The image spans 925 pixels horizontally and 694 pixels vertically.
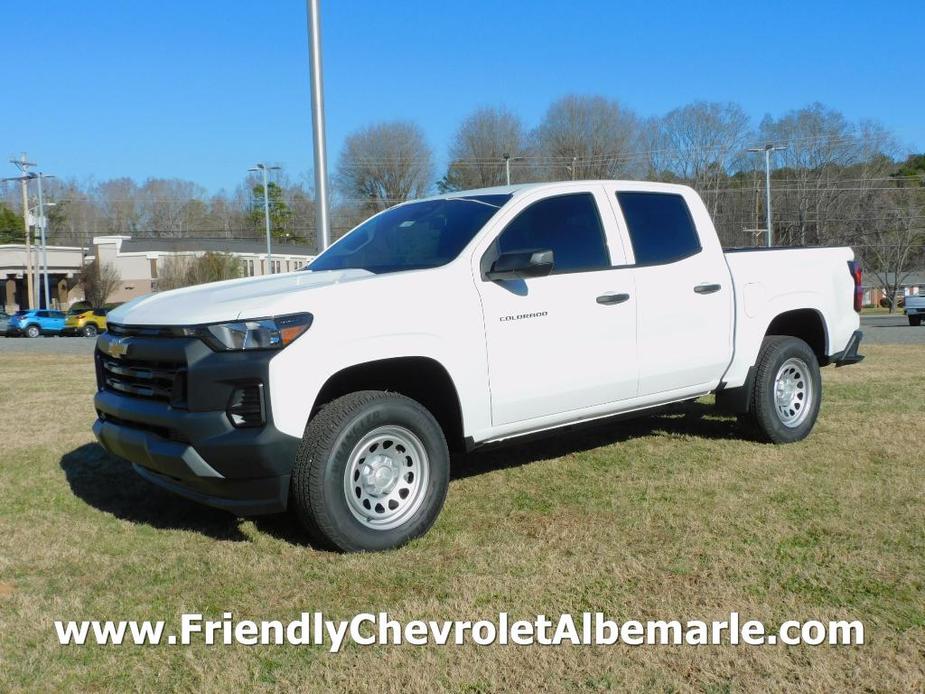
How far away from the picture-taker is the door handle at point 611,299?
559 centimetres

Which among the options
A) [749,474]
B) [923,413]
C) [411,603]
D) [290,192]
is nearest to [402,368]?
[411,603]

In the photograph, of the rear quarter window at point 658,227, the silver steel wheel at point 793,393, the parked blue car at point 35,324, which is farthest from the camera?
the parked blue car at point 35,324

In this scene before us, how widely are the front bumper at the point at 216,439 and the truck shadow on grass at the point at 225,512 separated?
58 centimetres

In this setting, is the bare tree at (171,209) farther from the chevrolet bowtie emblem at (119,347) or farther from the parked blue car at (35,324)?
the chevrolet bowtie emblem at (119,347)

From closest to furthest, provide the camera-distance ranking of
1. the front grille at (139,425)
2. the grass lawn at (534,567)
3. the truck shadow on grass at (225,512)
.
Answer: the grass lawn at (534,567) < the front grille at (139,425) < the truck shadow on grass at (225,512)

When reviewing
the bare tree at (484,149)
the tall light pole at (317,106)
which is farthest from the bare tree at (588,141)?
the tall light pole at (317,106)

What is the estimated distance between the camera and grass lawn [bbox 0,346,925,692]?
3.33 m

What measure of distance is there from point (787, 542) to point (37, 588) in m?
3.69

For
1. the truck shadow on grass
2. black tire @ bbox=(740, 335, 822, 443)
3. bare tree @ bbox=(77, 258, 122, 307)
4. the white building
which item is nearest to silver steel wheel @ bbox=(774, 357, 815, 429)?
black tire @ bbox=(740, 335, 822, 443)

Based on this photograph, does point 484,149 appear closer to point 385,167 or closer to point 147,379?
point 385,167

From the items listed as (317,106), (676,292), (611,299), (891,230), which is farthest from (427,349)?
(891,230)

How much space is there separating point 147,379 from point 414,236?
6.19ft

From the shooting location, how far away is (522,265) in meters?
4.99

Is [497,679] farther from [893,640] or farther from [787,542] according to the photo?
[787,542]
